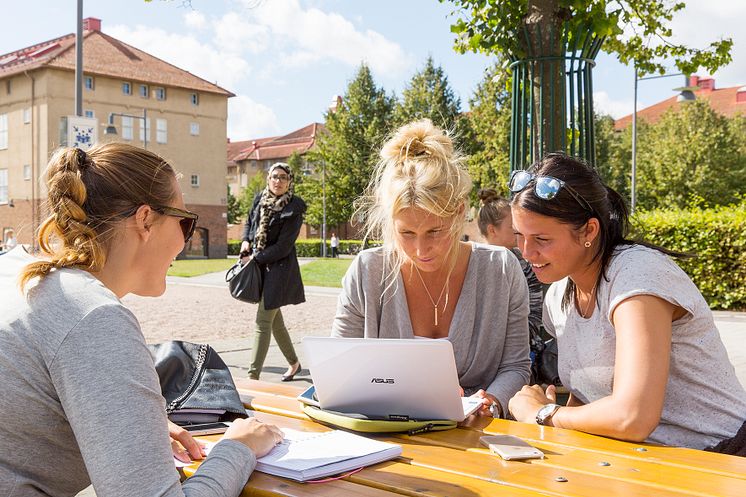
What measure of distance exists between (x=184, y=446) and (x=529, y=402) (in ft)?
3.67

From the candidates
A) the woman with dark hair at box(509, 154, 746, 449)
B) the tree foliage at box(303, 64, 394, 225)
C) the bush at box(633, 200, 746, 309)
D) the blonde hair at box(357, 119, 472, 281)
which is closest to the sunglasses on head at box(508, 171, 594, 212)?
the woman with dark hair at box(509, 154, 746, 449)

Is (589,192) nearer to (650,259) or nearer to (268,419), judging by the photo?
(650,259)

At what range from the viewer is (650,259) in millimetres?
2305

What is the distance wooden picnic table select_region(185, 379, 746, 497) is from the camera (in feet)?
5.49

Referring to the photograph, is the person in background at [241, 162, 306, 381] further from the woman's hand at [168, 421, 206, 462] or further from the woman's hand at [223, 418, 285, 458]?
the woman's hand at [223, 418, 285, 458]

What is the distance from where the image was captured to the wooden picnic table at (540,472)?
1.67 metres

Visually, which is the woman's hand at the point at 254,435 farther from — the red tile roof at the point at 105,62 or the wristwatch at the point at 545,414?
the red tile roof at the point at 105,62

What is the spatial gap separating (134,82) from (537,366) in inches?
1694

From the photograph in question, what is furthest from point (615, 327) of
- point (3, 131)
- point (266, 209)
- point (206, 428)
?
point (3, 131)

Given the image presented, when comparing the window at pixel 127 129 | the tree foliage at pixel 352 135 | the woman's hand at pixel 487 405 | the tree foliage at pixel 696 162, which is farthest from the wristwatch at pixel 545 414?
the window at pixel 127 129

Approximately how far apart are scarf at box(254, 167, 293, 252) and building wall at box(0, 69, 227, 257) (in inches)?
1278

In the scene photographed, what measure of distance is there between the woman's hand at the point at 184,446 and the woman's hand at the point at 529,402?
102cm

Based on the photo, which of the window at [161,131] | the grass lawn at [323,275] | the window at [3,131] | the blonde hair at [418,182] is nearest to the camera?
the blonde hair at [418,182]

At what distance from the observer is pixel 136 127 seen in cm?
4450
